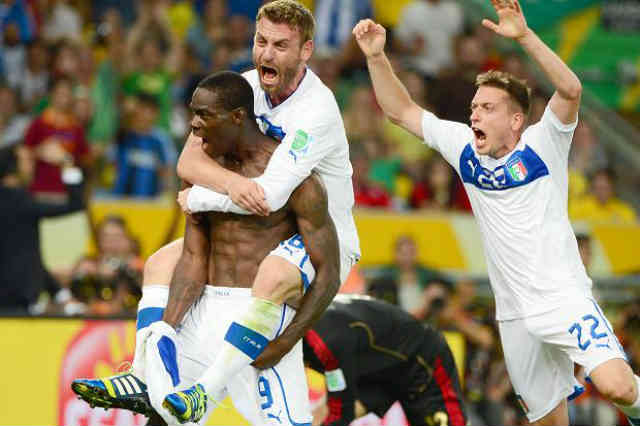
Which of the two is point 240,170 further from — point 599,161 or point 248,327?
point 599,161

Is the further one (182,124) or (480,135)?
(182,124)

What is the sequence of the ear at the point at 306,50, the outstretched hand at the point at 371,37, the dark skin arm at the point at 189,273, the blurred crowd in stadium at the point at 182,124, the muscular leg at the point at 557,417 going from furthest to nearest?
the blurred crowd in stadium at the point at 182,124, the muscular leg at the point at 557,417, the outstretched hand at the point at 371,37, the ear at the point at 306,50, the dark skin arm at the point at 189,273

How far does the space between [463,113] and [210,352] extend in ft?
24.8

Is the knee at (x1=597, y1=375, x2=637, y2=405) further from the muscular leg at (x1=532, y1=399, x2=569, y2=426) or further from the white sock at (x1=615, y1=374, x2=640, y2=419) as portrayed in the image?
the muscular leg at (x1=532, y1=399, x2=569, y2=426)

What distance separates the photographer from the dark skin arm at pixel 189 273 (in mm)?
Result: 6066

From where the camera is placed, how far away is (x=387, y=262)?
1130 centimetres

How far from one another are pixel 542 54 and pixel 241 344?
6.78ft

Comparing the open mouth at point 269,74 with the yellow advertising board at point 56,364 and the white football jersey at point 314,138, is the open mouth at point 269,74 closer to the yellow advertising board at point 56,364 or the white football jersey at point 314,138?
the white football jersey at point 314,138

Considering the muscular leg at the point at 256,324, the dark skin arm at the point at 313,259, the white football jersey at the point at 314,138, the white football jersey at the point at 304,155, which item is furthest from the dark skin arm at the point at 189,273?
the white football jersey at the point at 314,138

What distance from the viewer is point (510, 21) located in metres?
6.32

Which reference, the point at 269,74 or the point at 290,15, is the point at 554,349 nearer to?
the point at 269,74

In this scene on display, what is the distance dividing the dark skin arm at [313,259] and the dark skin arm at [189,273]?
1.45ft

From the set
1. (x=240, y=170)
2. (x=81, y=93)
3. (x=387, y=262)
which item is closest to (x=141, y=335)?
(x=240, y=170)

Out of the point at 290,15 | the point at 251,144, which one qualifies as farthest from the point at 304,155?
the point at 290,15
